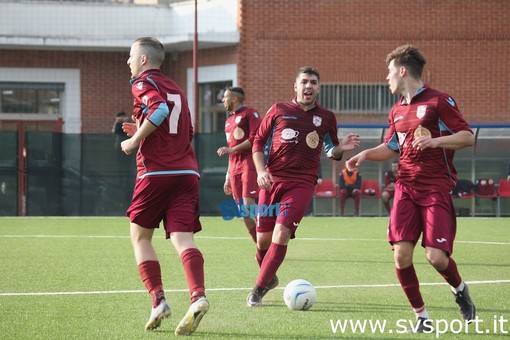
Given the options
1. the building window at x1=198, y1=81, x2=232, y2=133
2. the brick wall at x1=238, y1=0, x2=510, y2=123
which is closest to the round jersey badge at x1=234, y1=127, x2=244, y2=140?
the brick wall at x1=238, y1=0, x2=510, y2=123

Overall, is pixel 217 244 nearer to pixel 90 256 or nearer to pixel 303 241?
pixel 303 241

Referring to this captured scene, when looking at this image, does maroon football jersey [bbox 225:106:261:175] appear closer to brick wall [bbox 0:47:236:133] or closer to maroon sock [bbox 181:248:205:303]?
maroon sock [bbox 181:248:205:303]

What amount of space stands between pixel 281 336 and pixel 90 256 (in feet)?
21.5

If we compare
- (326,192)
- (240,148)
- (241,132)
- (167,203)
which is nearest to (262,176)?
(167,203)

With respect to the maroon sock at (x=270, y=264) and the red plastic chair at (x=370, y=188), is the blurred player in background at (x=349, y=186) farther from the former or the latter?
the maroon sock at (x=270, y=264)

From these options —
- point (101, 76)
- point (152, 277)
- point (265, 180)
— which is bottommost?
point (152, 277)

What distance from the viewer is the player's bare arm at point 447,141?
23.4 ft

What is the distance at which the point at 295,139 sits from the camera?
9.09 meters

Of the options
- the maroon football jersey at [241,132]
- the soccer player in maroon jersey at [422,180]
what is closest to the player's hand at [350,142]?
the soccer player in maroon jersey at [422,180]

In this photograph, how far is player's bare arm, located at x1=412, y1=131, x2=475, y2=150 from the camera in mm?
7117

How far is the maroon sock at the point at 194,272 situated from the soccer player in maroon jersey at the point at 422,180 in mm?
1468

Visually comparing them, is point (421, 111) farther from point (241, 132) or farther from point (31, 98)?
Result: point (31, 98)

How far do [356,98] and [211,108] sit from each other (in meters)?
4.34

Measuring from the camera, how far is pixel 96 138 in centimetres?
2320
